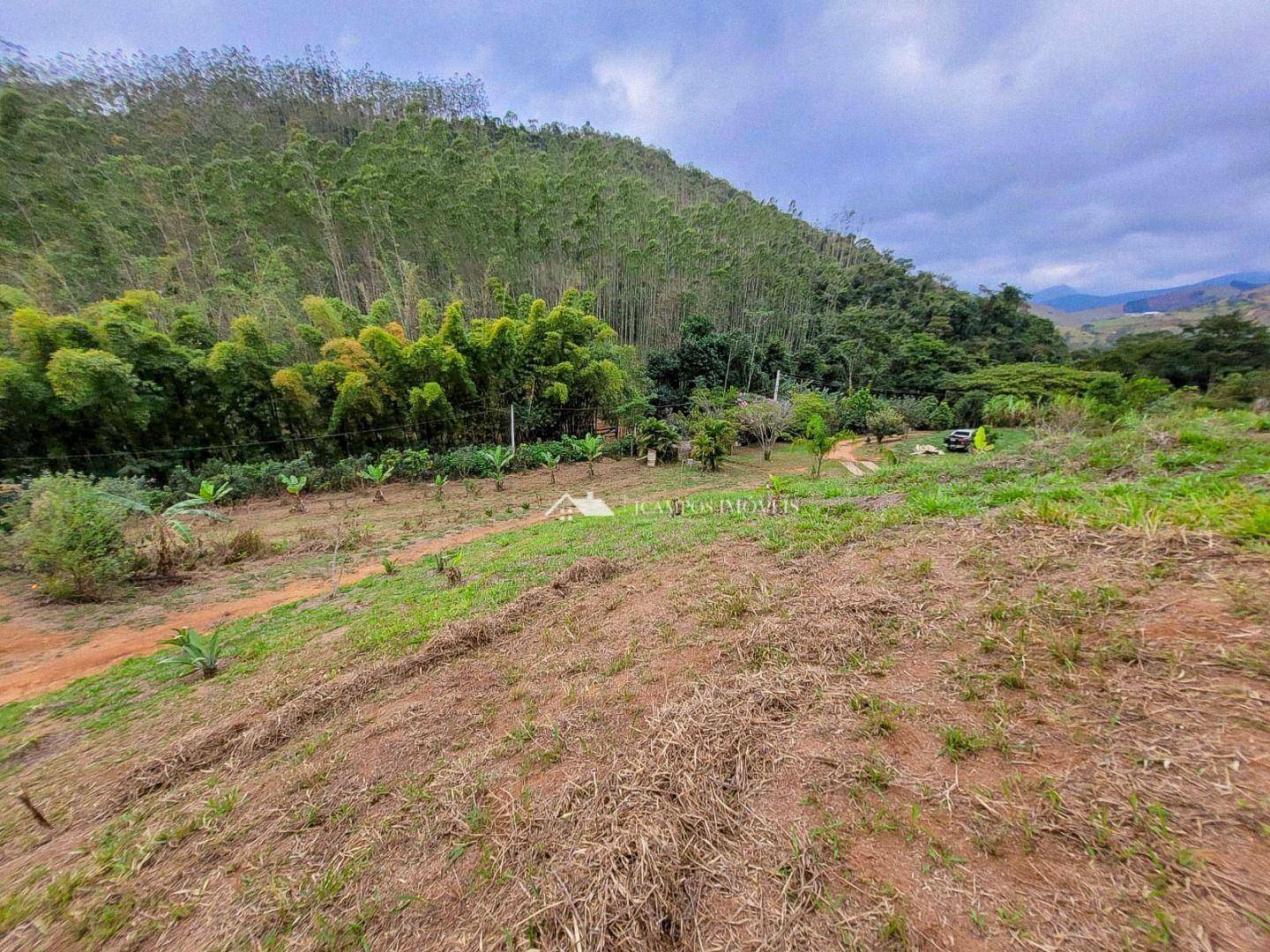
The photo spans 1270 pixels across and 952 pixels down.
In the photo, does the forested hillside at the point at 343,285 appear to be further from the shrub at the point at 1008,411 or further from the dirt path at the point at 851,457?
the dirt path at the point at 851,457

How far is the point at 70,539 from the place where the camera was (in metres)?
5.72

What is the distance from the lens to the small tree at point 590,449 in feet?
44.1

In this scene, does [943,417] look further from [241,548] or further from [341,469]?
[241,548]

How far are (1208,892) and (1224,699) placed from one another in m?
0.88

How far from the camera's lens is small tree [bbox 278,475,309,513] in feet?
33.2

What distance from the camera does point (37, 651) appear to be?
4.86 m

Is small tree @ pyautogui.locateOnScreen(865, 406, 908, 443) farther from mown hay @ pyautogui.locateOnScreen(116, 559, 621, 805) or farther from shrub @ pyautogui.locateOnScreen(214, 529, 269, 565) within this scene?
shrub @ pyautogui.locateOnScreen(214, 529, 269, 565)

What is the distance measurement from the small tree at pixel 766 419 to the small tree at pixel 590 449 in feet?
18.1

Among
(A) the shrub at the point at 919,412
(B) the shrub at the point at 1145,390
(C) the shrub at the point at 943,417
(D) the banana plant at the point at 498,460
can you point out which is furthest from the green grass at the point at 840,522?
(C) the shrub at the point at 943,417

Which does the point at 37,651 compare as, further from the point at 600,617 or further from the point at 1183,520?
the point at 1183,520

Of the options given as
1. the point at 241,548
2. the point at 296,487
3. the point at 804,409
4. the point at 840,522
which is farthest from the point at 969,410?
the point at 241,548

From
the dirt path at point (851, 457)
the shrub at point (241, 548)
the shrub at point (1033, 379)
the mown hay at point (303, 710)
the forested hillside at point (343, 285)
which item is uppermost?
the forested hillside at point (343, 285)

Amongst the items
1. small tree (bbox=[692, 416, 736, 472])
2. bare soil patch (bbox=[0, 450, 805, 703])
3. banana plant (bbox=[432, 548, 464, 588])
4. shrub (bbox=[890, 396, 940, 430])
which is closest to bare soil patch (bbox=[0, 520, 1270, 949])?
banana plant (bbox=[432, 548, 464, 588])

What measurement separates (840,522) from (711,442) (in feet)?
31.9
